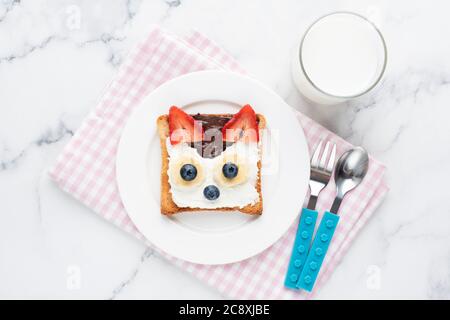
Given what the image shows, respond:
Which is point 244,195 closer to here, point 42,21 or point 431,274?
point 431,274

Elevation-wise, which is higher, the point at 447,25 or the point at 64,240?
the point at 447,25

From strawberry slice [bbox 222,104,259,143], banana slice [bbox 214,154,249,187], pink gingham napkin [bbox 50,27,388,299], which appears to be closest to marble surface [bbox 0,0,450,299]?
pink gingham napkin [bbox 50,27,388,299]

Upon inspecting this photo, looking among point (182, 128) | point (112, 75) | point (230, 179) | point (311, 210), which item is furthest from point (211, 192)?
point (112, 75)

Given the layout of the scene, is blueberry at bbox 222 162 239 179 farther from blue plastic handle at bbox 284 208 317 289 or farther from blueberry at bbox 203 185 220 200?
blue plastic handle at bbox 284 208 317 289

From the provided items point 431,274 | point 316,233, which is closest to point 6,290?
point 316,233

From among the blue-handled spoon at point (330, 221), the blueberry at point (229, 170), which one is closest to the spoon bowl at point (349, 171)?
the blue-handled spoon at point (330, 221)
